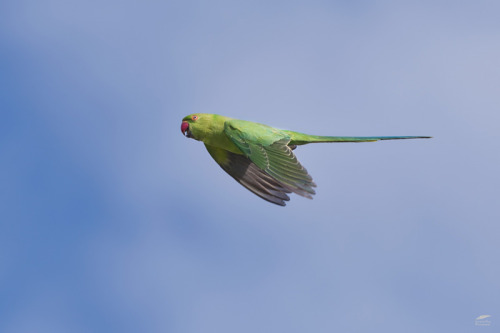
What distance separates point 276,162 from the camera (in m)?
10.7

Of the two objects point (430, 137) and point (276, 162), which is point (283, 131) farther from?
point (430, 137)

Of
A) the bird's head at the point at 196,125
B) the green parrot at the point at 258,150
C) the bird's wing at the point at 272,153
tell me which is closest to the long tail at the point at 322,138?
the green parrot at the point at 258,150

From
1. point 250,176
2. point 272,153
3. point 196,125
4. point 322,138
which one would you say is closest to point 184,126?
point 196,125

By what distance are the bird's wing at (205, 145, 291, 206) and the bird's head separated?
62 cm

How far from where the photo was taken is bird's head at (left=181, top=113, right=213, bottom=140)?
11.6m

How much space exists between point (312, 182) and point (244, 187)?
2.03m

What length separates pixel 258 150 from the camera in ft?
35.8

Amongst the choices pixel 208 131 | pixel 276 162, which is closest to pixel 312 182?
pixel 276 162

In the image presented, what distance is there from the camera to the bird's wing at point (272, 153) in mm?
10344

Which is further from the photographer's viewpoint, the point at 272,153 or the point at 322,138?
the point at 322,138

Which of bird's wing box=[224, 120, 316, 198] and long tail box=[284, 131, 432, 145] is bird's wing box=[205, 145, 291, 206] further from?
long tail box=[284, 131, 432, 145]

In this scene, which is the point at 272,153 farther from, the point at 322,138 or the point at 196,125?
the point at 196,125

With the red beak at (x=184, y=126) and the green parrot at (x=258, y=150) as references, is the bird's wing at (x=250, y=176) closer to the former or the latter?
the green parrot at (x=258, y=150)

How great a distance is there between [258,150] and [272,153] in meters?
0.24
